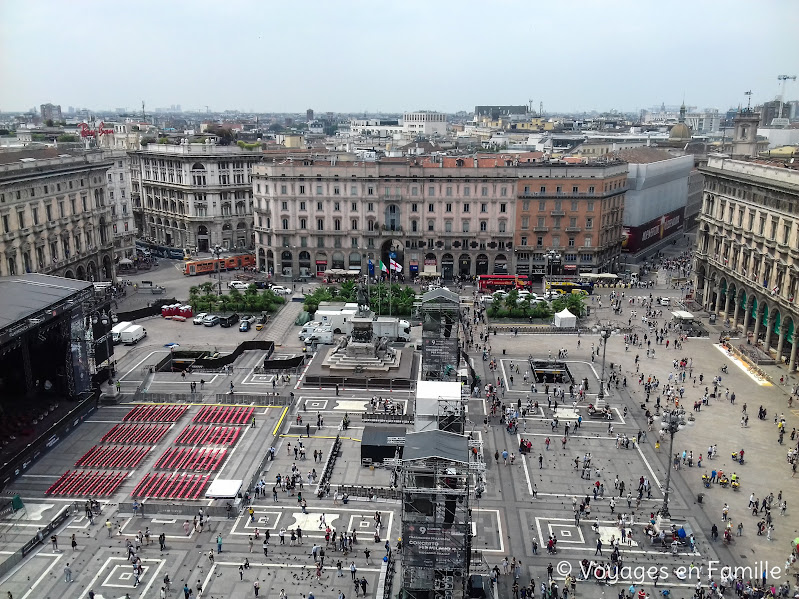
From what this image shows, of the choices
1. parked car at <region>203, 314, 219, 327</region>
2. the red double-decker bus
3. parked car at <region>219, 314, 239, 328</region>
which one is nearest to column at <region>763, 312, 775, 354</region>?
the red double-decker bus

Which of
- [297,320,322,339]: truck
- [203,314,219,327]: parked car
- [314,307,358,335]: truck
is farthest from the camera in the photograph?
[203,314,219,327]: parked car

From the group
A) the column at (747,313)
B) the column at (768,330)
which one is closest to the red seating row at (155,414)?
the column at (768,330)

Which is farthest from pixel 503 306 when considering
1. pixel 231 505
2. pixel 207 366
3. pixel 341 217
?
pixel 231 505

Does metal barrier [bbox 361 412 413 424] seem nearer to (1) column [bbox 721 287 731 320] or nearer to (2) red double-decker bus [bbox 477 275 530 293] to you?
(2) red double-decker bus [bbox 477 275 530 293]

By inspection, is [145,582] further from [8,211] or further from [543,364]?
[8,211]

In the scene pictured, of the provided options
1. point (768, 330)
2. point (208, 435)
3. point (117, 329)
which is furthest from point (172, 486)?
point (768, 330)

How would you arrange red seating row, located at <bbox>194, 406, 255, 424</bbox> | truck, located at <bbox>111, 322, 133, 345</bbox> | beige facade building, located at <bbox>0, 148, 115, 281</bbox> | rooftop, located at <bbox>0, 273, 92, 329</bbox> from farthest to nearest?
beige facade building, located at <bbox>0, 148, 115, 281</bbox>, truck, located at <bbox>111, 322, 133, 345</bbox>, red seating row, located at <bbox>194, 406, 255, 424</bbox>, rooftop, located at <bbox>0, 273, 92, 329</bbox>
